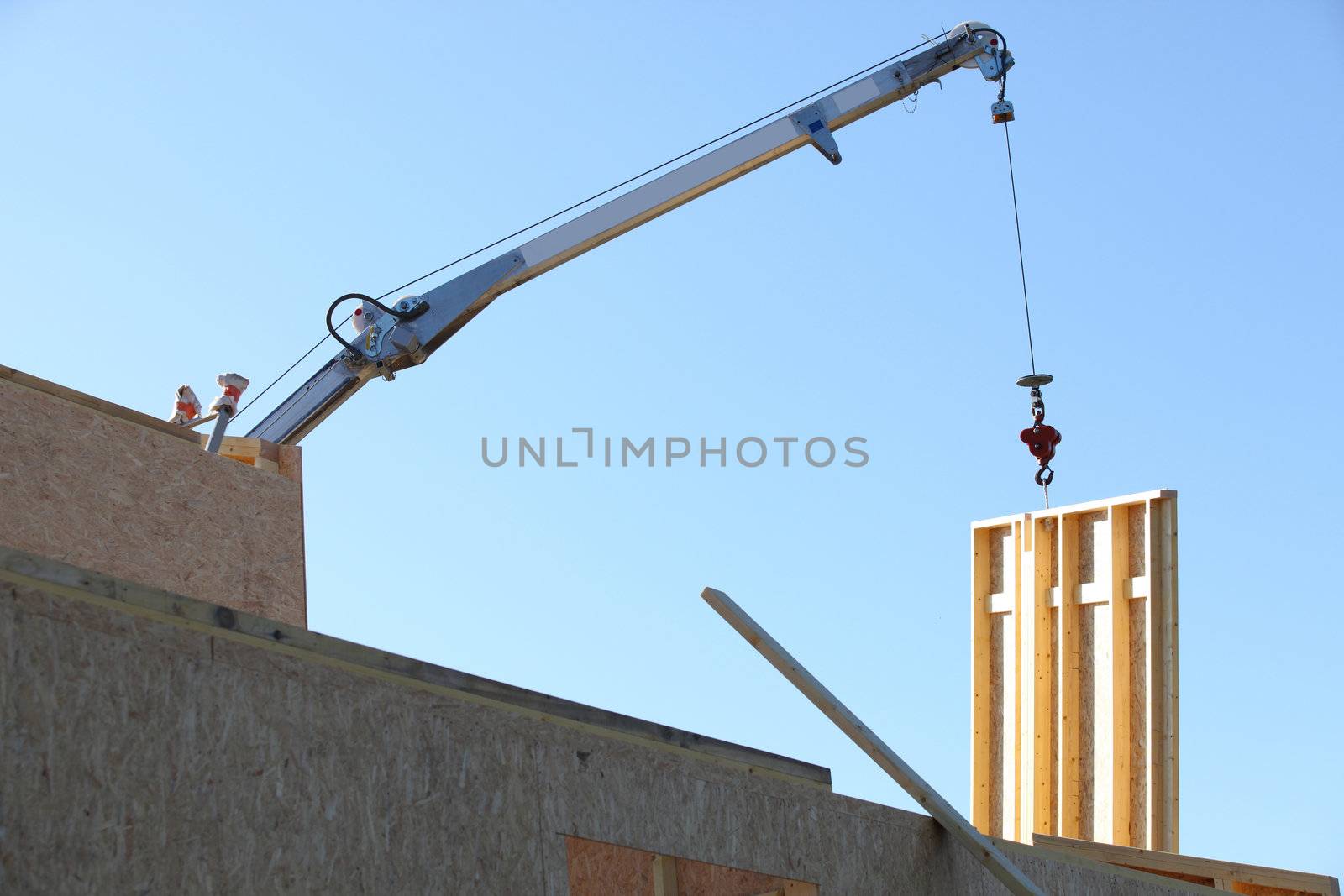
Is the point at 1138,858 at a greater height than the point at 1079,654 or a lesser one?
lesser

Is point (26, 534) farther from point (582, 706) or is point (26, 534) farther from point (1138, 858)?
point (1138, 858)

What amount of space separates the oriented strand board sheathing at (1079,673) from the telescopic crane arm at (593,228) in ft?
11.6

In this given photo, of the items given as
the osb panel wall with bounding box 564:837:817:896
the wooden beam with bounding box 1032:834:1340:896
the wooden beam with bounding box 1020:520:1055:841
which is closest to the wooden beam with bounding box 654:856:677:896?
the osb panel wall with bounding box 564:837:817:896

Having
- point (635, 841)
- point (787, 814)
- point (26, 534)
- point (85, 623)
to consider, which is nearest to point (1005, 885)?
point (787, 814)

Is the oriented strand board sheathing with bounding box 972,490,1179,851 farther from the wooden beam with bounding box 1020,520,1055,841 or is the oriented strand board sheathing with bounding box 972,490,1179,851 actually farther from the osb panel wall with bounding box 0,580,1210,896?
the osb panel wall with bounding box 0,580,1210,896

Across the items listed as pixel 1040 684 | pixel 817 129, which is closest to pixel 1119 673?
pixel 1040 684

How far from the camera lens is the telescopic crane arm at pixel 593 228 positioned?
11508 millimetres

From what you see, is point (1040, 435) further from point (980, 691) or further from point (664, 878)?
point (664, 878)

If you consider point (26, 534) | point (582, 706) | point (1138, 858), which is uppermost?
point (26, 534)

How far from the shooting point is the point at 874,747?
6.12 m

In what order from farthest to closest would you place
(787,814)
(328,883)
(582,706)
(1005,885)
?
(1005,885)
(787,814)
(582,706)
(328,883)

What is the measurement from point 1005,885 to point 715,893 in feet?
3.82

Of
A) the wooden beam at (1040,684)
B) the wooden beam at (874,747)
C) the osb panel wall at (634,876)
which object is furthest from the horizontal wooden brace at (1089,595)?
the osb panel wall at (634,876)

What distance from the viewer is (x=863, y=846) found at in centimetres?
566
